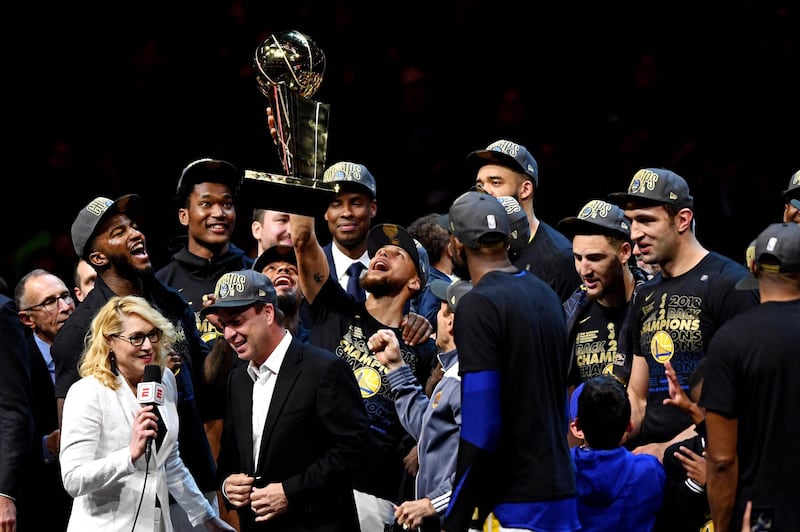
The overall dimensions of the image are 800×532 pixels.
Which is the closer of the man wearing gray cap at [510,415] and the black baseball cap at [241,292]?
the man wearing gray cap at [510,415]

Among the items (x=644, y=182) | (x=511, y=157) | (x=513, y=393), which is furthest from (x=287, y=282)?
(x=513, y=393)

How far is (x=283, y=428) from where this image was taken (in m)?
4.26

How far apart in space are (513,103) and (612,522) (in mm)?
5002

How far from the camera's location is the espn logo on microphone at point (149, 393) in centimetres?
411

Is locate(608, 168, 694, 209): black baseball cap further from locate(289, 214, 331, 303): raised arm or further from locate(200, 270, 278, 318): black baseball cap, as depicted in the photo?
locate(200, 270, 278, 318): black baseball cap

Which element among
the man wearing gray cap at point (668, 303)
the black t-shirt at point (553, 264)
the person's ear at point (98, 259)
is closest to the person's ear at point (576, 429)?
the man wearing gray cap at point (668, 303)

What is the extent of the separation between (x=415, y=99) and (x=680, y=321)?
4555 mm

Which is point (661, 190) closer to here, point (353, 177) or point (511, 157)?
point (511, 157)

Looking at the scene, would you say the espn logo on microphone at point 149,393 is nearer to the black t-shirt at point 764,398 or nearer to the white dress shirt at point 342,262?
the black t-shirt at point 764,398

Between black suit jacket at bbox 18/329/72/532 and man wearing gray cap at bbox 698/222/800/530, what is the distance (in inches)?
117

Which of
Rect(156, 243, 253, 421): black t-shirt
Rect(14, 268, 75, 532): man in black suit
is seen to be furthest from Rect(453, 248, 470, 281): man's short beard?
Rect(14, 268, 75, 532): man in black suit

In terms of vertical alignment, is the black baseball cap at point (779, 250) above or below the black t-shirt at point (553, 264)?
above

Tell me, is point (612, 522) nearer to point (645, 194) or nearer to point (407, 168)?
point (645, 194)

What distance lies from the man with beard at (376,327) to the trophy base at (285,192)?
0.55 meters
